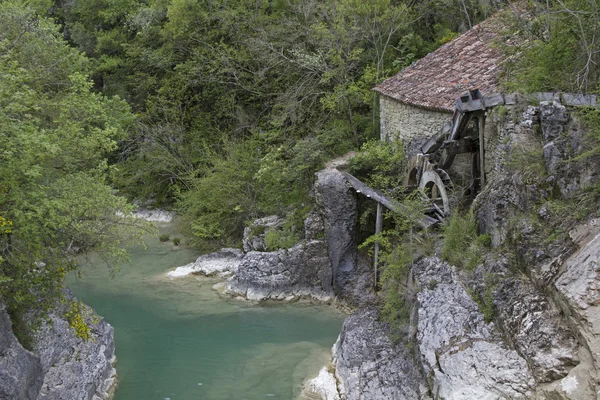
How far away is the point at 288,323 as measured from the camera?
1334cm

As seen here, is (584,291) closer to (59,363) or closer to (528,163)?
(528,163)

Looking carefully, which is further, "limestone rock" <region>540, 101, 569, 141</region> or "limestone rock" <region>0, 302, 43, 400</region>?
"limestone rock" <region>540, 101, 569, 141</region>

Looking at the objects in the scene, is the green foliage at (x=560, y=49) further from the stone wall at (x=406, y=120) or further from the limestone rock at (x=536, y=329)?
the limestone rock at (x=536, y=329)

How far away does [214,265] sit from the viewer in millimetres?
16562

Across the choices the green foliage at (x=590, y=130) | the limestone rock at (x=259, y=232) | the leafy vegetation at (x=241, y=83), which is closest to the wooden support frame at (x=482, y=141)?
the green foliage at (x=590, y=130)

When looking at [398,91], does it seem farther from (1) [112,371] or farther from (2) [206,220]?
(1) [112,371]

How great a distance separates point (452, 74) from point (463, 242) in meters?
5.74

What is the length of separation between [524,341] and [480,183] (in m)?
5.20

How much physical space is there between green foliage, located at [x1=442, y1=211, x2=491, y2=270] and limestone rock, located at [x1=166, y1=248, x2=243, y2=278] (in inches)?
319

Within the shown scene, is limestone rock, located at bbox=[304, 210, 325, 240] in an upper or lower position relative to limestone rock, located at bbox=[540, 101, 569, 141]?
lower

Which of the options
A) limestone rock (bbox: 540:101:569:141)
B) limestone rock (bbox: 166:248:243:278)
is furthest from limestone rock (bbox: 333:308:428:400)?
limestone rock (bbox: 166:248:243:278)

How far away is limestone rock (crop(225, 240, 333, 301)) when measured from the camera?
47.6ft

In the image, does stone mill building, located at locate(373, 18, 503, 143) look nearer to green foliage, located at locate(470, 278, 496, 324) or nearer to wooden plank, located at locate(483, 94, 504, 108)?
wooden plank, located at locate(483, 94, 504, 108)

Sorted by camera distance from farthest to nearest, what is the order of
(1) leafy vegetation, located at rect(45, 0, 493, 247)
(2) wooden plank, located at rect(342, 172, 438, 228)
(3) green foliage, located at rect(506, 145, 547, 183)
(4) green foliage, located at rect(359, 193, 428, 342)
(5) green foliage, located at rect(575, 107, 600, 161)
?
(1) leafy vegetation, located at rect(45, 0, 493, 247), (2) wooden plank, located at rect(342, 172, 438, 228), (4) green foliage, located at rect(359, 193, 428, 342), (3) green foliage, located at rect(506, 145, 547, 183), (5) green foliage, located at rect(575, 107, 600, 161)
